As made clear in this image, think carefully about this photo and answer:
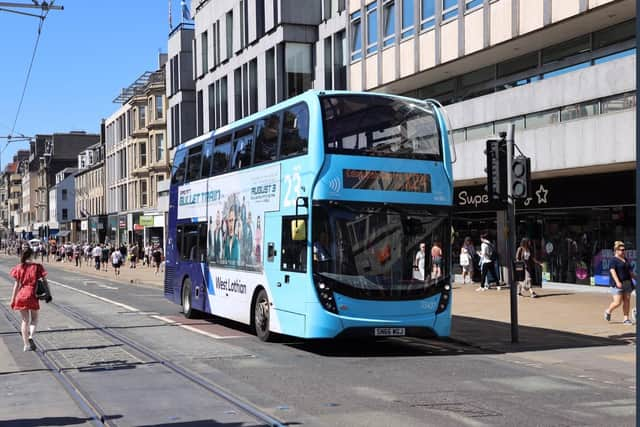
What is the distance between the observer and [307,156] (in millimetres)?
12961

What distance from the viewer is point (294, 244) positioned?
1329 centimetres

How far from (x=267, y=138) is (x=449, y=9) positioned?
1500 centimetres

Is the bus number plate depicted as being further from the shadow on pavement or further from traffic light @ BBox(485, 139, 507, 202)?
traffic light @ BBox(485, 139, 507, 202)

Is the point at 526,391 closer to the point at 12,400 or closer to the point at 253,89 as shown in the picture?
the point at 12,400

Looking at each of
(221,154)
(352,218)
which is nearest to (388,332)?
(352,218)

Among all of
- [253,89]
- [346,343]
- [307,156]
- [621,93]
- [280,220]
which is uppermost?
[253,89]

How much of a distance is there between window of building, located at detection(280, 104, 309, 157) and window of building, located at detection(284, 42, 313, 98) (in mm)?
23864

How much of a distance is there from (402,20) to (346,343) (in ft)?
58.2

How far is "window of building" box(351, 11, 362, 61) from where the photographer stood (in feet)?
109

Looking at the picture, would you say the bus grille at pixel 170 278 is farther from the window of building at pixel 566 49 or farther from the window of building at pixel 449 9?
the window of building at pixel 566 49

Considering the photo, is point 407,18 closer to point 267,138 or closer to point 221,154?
point 221,154

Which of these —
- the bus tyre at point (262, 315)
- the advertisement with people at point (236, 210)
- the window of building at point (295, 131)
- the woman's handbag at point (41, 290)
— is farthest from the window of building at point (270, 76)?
the woman's handbag at point (41, 290)

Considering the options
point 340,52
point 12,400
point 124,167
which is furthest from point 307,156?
point 124,167

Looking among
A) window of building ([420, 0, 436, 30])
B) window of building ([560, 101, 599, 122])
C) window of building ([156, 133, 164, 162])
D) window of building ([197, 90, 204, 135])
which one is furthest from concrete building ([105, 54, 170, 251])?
window of building ([560, 101, 599, 122])
